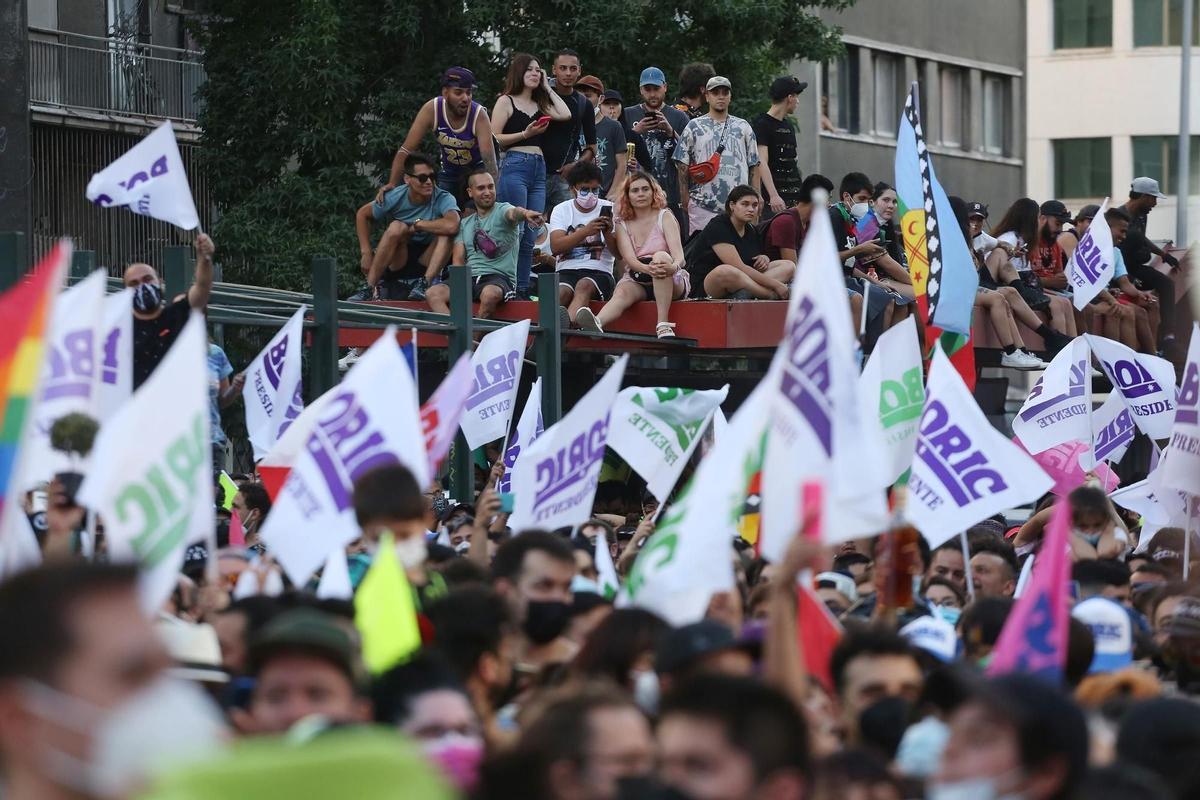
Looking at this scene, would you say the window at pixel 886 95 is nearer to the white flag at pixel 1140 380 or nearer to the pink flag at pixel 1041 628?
the white flag at pixel 1140 380

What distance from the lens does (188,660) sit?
641cm

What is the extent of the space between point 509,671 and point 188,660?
89cm

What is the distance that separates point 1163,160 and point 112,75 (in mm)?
25580

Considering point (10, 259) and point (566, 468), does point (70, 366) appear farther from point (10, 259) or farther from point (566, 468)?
point (10, 259)

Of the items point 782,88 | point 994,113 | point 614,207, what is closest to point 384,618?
point 614,207

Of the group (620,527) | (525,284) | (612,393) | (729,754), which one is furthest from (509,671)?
(525,284)

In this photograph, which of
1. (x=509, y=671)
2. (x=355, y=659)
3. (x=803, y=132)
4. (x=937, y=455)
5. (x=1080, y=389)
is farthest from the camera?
(x=803, y=132)

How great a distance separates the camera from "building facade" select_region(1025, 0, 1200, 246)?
47.6 metres

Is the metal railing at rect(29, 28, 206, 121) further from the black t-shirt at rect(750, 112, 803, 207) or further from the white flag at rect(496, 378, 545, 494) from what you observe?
the white flag at rect(496, 378, 545, 494)

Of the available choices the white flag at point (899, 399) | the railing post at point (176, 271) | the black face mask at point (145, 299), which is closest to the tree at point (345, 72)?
the railing post at point (176, 271)

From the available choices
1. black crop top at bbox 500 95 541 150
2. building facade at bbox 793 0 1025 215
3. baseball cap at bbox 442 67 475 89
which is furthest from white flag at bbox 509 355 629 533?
building facade at bbox 793 0 1025 215

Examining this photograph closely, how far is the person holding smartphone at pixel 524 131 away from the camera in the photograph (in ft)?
53.9

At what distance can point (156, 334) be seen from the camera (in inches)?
417

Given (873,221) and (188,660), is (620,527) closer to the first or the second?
(873,221)
